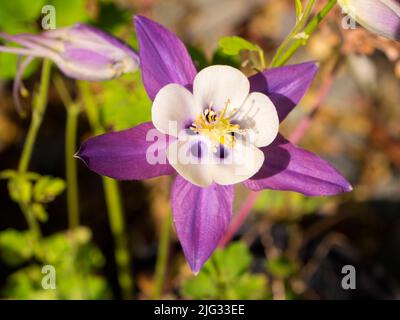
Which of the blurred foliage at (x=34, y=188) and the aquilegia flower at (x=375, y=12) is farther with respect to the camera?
the blurred foliage at (x=34, y=188)

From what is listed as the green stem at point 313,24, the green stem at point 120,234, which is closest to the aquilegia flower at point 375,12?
the green stem at point 313,24

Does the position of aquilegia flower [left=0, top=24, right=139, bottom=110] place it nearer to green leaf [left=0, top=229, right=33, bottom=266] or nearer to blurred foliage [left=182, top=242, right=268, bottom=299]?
blurred foliage [left=182, top=242, right=268, bottom=299]

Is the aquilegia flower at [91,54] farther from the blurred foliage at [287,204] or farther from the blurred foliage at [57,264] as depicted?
the blurred foliage at [287,204]

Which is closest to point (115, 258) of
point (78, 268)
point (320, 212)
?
point (78, 268)

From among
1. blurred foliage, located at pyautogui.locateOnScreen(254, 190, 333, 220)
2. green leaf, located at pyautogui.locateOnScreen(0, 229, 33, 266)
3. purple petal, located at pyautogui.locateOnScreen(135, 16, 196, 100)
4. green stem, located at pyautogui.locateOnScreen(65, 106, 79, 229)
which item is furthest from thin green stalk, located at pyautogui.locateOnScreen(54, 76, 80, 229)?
blurred foliage, located at pyautogui.locateOnScreen(254, 190, 333, 220)

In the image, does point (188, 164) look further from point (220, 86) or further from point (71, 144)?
point (71, 144)
